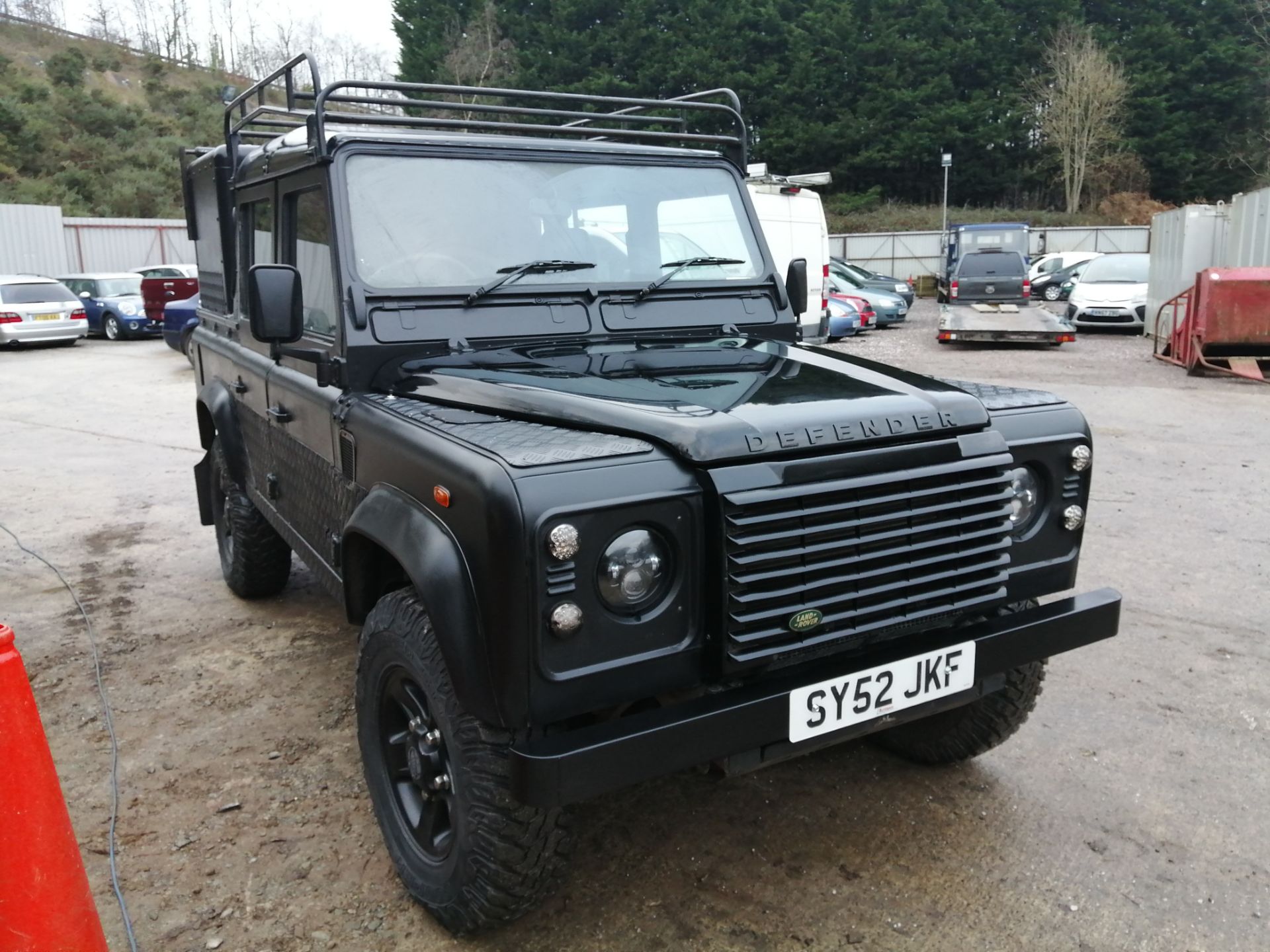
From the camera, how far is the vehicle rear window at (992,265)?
2102 cm

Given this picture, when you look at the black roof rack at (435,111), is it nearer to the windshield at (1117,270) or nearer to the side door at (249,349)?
the side door at (249,349)

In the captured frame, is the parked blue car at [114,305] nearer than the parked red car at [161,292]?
No

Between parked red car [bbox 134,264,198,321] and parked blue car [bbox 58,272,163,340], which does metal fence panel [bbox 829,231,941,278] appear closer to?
parked red car [bbox 134,264,198,321]

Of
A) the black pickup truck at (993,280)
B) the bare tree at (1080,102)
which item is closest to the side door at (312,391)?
the black pickup truck at (993,280)

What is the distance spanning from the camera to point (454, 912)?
2631 millimetres

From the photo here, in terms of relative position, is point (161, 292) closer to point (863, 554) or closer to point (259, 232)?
point (259, 232)

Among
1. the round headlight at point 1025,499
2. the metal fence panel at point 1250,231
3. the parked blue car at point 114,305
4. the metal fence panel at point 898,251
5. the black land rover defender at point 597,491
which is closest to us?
the black land rover defender at point 597,491

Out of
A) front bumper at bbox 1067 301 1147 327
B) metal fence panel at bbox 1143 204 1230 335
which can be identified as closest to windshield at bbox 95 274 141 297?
front bumper at bbox 1067 301 1147 327

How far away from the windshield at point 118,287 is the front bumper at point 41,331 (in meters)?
1.69

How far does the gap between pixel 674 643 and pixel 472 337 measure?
56.1 inches

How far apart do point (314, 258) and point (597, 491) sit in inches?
70.6

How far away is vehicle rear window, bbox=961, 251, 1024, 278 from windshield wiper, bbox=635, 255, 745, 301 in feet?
61.8

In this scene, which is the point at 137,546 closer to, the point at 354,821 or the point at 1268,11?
the point at 354,821

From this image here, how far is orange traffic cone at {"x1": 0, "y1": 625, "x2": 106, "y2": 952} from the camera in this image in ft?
6.52
